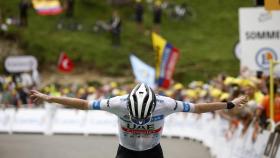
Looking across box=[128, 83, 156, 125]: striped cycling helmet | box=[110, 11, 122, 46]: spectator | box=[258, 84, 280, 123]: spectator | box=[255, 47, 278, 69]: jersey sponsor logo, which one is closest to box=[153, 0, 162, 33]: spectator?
box=[110, 11, 122, 46]: spectator

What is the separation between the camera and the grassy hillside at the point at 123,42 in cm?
4628

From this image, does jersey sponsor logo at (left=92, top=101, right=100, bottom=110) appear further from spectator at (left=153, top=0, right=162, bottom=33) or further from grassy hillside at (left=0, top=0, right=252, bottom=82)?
spectator at (left=153, top=0, right=162, bottom=33)

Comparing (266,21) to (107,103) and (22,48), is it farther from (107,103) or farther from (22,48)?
(22,48)

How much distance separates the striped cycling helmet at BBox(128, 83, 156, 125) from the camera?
7.89m

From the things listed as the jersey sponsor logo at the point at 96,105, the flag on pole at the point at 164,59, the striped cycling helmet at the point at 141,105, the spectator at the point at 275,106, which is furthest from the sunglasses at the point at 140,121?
the flag on pole at the point at 164,59

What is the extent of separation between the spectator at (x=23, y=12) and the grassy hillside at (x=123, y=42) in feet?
1.66

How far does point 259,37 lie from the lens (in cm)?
1398

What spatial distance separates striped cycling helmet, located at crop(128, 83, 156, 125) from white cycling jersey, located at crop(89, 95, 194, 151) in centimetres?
48

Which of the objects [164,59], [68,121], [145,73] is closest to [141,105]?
[164,59]

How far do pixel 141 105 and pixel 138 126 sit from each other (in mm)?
742

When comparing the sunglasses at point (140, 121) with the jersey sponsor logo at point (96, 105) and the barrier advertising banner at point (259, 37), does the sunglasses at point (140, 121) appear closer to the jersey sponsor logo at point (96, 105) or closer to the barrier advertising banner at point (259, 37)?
the jersey sponsor logo at point (96, 105)

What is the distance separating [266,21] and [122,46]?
110 feet

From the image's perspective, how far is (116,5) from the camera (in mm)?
50406

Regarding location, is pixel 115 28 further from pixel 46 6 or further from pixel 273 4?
pixel 273 4
